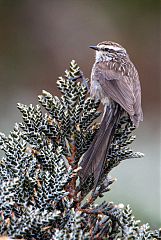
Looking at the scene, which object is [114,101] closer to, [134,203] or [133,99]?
[133,99]

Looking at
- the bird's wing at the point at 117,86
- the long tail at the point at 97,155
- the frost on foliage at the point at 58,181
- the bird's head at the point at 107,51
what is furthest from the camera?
the bird's head at the point at 107,51

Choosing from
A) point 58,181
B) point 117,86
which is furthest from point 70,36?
point 58,181

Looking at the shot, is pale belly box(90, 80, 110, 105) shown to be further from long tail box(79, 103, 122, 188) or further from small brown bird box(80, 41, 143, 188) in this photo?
long tail box(79, 103, 122, 188)

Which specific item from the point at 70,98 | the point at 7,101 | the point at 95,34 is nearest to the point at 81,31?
the point at 95,34

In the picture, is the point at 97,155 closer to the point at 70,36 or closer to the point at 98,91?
the point at 98,91

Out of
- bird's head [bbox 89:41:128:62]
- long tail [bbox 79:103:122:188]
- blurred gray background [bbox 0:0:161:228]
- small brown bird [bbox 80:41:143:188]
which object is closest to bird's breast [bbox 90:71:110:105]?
small brown bird [bbox 80:41:143:188]

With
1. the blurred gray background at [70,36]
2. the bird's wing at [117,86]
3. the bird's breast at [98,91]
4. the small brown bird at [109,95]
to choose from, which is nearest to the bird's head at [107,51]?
the small brown bird at [109,95]

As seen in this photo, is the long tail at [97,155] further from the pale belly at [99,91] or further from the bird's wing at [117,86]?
the pale belly at [99,91]
